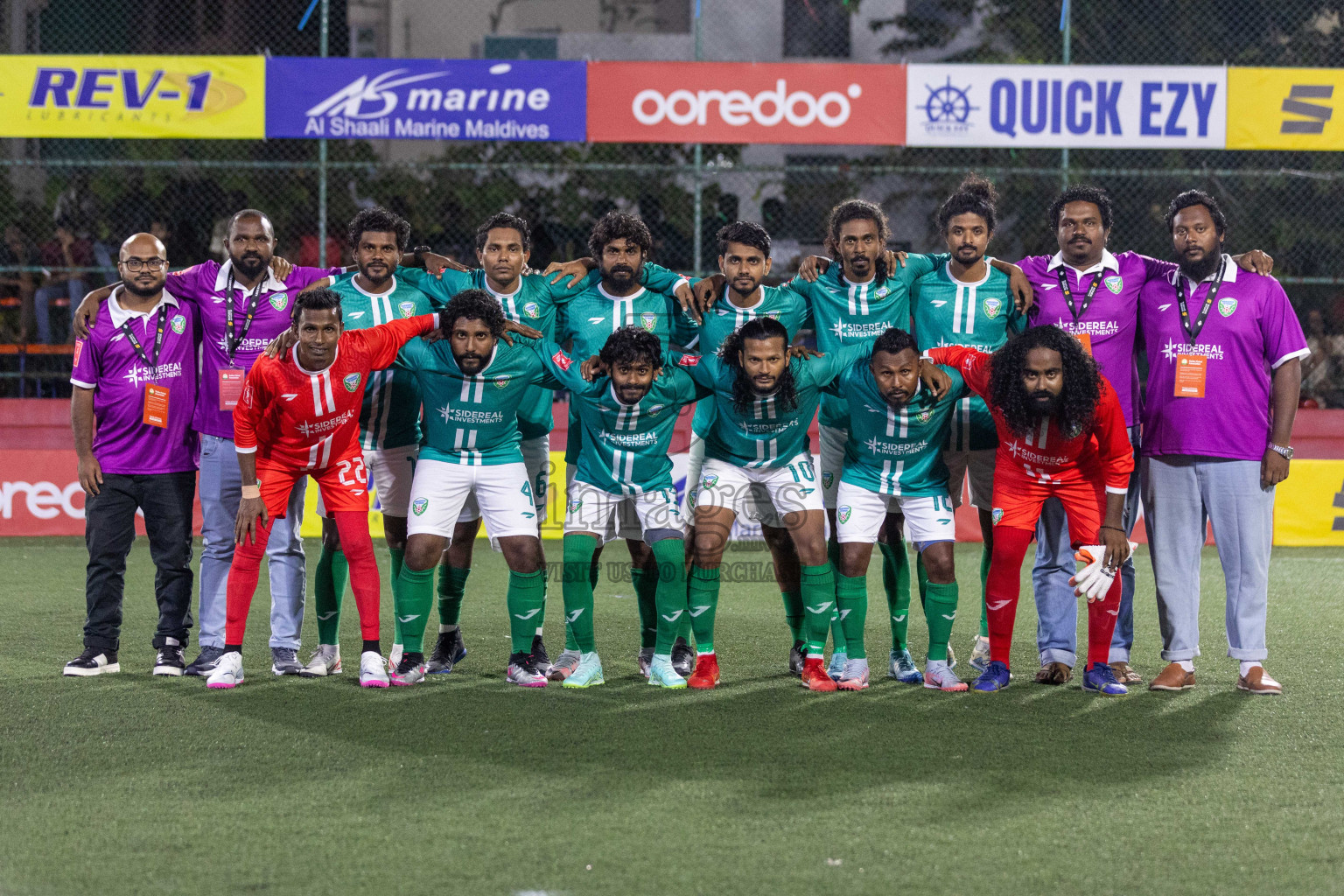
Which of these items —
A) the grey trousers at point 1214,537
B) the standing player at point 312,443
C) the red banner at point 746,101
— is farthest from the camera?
the red banner at point 746,101

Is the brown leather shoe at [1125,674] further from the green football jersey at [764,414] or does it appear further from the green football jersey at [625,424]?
the green football jersey at [625,424]

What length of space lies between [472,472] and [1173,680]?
10.2 ft

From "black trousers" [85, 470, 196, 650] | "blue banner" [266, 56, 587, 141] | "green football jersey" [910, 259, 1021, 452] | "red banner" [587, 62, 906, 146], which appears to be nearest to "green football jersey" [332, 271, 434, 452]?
"black trousers" [85, 470, 196, 650]

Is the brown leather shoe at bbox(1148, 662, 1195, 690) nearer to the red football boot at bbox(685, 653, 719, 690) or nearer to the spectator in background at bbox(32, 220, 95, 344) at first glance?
the red football boot at bbox(685, 653, 719, 690)

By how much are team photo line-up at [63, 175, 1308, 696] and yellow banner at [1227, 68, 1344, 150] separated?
7183mm

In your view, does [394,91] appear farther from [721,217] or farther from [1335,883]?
[1335,883]

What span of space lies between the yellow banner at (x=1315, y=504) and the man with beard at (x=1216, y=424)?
18.0ft

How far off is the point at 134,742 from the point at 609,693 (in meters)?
1.84

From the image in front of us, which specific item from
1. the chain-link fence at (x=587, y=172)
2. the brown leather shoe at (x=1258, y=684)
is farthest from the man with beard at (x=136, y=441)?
the chain-link fence at (x=587, y=172)

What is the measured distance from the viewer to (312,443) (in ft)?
18.6

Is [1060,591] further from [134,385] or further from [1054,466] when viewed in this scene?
[134,385]

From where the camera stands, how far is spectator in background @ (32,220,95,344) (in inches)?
491

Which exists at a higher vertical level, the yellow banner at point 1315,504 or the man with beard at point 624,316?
the man with beard at point 624,316

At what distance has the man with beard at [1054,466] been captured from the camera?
17.9ft
